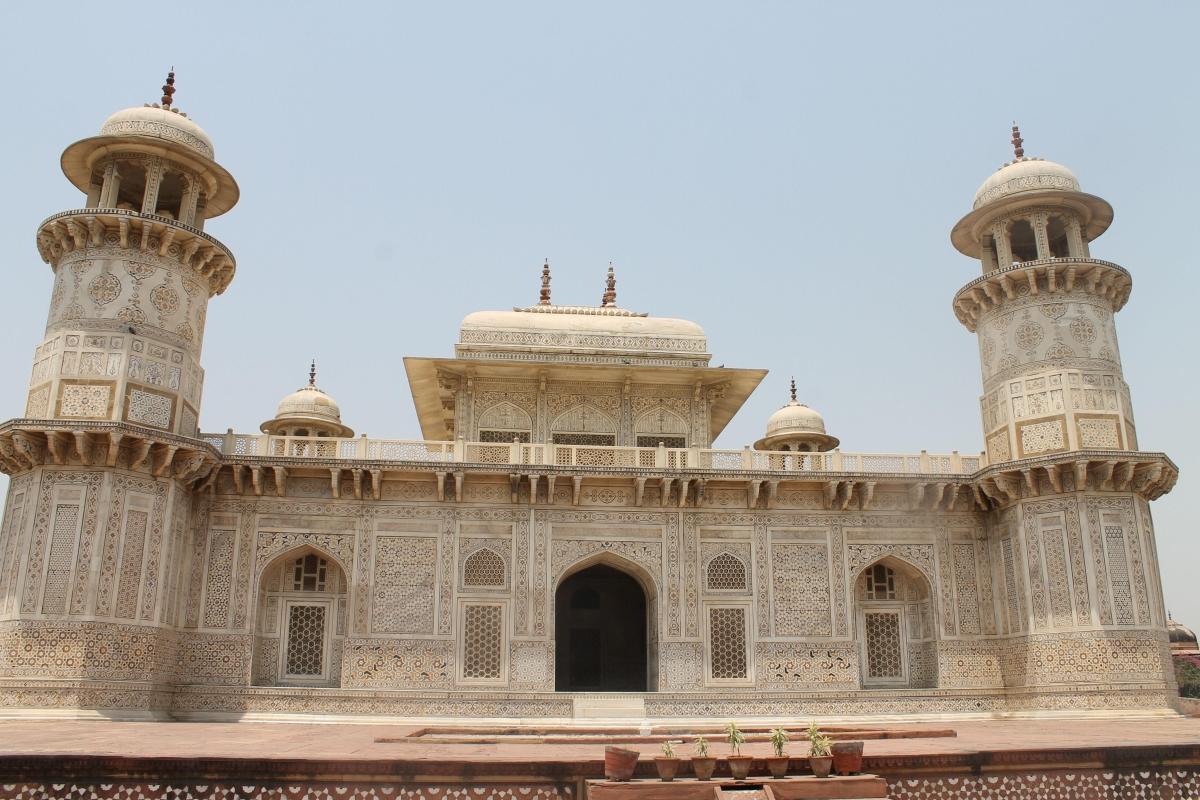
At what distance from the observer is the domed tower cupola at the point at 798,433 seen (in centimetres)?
2584

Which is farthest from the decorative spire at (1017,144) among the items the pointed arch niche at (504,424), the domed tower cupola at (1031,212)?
the pointed arch niche at (504,424)

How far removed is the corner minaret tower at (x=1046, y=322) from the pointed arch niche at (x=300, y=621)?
12.3m

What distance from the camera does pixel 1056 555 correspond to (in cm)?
1673

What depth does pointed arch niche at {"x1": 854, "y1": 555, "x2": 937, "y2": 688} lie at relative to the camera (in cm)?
1802

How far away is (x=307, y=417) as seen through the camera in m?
25.5

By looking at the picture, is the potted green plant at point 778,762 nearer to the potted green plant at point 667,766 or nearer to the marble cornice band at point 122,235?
the potted green plant at point 667,766

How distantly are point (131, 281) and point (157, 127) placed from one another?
2.82 metres

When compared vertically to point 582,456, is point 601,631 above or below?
below

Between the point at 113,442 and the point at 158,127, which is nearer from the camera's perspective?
the point at 113,442

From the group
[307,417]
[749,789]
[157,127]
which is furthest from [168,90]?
[749,789]

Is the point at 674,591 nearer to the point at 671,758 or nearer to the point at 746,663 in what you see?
the point at 746,663

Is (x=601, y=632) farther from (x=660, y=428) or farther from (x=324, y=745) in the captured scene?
(x=324, y=745)

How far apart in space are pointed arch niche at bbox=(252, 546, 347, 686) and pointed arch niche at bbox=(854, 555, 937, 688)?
9.38 m

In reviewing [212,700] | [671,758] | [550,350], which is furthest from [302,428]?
[671,758]
